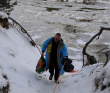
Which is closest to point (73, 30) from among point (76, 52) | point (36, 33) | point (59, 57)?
point (36, 33)

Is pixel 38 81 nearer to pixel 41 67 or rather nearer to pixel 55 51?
pixel 41 67

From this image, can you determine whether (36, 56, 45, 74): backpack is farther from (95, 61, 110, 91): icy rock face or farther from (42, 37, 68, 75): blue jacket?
(95, 61, 110, 91): icy rock face

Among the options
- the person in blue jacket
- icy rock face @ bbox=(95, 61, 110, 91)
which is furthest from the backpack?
icy rock face @ bbox=(95, 61, 110, 91)

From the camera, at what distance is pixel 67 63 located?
4293mm

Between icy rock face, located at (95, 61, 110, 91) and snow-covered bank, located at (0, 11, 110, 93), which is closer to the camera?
icy rock face, located at (95, 61, 110, 91)

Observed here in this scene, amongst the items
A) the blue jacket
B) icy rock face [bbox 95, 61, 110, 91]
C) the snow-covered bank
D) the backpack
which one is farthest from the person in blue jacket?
icy rock face [bbox 95, 61, 110, 91]

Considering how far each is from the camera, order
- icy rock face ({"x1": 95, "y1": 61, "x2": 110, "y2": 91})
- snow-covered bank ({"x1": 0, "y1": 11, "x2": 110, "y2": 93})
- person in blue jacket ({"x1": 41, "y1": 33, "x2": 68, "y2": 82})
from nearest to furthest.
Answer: icy rock face ({"x1": 95, "y1": 61, "x2": 110, "y2": 91})
snow-covered bank ({"x1": 0, "y1": 11, "x2": 110, "y2": 93})
person in blue jacket ({"x1": 41, "y1": 33, "x2": 68, "y2": 82})

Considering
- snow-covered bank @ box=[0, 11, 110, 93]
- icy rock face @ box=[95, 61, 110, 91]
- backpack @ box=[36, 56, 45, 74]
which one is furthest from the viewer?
backpack @ box=[36, 56, 45, 74]

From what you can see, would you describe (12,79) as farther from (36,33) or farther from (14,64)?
(36,33)

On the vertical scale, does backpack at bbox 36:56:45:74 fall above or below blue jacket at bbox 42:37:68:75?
below

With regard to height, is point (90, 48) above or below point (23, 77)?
below

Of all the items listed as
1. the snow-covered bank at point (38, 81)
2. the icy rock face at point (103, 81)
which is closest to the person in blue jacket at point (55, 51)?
the snow-covered bank at point (38, 81)

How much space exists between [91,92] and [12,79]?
190 centimetres

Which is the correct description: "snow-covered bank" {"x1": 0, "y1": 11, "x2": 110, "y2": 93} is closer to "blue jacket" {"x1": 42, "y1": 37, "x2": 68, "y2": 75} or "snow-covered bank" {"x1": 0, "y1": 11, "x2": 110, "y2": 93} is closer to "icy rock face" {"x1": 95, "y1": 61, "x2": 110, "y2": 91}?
"icy rock face" {"x1": 95, "y1": 61, "x2": 110, "y2": 91}
